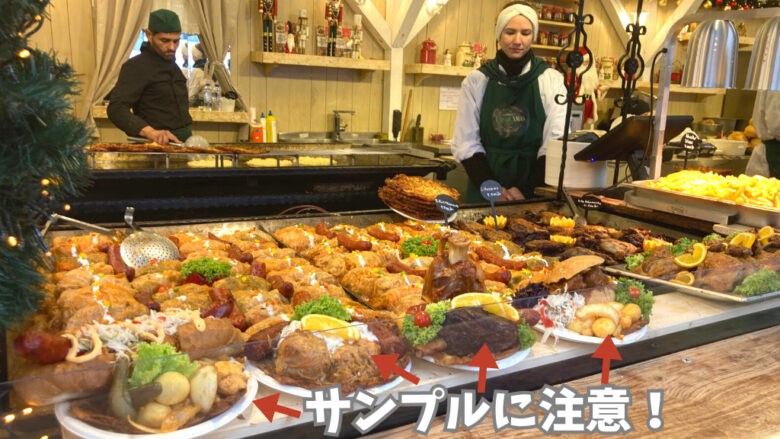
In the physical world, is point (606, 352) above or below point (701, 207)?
below

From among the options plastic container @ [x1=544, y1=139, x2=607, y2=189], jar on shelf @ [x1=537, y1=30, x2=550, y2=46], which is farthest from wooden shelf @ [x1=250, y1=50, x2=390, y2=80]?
plastic container @ [x1=544, y1=139, x2=607, y2=189]

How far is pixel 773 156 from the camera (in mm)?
5184

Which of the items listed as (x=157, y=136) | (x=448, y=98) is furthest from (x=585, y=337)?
(x=448, y=98)

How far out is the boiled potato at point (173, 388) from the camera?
1.27 meters

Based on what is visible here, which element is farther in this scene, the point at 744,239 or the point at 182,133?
the point at 182,133

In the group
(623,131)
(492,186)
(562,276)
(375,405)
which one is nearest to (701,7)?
(623,131)

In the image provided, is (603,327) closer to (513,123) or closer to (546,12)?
(513,123)

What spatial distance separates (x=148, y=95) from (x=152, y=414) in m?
4.11

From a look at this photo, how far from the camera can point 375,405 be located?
149 centimetres

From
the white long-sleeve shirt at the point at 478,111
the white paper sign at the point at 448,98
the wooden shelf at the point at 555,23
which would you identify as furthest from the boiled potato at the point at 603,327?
the wooden shelf at the point at 555,23

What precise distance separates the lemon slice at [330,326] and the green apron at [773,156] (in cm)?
498

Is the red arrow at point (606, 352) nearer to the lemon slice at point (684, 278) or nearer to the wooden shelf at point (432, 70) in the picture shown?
the lemon slice at point (684, 278)

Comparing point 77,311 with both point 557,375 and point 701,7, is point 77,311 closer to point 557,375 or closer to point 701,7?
point 557,375

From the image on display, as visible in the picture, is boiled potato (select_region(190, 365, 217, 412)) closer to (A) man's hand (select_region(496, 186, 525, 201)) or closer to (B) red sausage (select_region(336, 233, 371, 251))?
(B) red sausage (select_region(336, 233, 371, 251))
